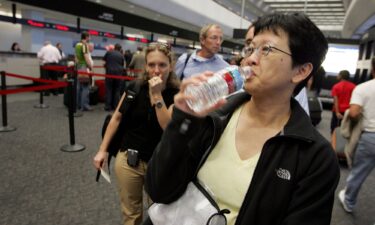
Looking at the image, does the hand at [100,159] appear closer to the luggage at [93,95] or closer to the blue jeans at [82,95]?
the blue jeans at [82,95]

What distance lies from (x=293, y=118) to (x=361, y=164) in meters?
2.65

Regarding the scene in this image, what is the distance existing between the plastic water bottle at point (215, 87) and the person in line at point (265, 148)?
2cm

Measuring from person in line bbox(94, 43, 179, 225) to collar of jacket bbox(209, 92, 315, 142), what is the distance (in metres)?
0.82

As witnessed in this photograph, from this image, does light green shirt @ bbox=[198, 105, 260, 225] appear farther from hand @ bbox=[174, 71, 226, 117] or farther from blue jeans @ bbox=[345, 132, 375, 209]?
blue jeans @ bbox=[345, 132, 375, 209]

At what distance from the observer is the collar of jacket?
0.94m

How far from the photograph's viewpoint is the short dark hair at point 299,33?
0.98 metres

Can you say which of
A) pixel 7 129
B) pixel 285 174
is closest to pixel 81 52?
pixel 7 129

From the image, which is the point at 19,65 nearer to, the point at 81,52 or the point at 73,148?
the point at 81,52

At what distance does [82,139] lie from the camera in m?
4.93

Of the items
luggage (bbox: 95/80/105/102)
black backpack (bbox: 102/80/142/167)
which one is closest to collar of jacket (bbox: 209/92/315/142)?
black backpack (bbox: 102/80/142/167)

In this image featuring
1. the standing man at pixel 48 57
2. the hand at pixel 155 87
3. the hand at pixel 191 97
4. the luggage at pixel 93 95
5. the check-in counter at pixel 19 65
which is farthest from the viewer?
the standing man at pixel 48 57

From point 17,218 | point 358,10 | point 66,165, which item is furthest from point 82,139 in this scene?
point 358,10

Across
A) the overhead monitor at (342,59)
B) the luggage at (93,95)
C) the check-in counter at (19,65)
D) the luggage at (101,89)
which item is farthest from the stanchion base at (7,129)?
the overhead monitor at (342,59)

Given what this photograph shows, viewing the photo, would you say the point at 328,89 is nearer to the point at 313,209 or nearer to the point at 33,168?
the point at 33,168
